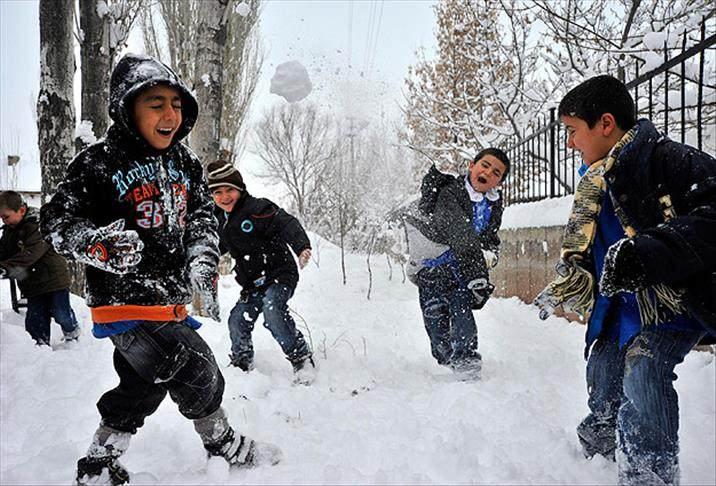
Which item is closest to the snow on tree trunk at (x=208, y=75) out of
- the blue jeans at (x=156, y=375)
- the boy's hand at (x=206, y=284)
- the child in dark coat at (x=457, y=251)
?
the child in dark coat at (x=457, y=251)

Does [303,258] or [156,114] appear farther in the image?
[303,258]

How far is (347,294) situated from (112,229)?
7.41 metres

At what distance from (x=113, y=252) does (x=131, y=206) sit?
1.08 feet

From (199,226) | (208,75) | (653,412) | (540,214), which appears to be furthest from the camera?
(208,75)

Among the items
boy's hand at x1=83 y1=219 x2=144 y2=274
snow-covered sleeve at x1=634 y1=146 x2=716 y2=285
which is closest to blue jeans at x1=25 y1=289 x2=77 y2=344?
boy's hand at x1=83 y1=219 x2=144 y2=274

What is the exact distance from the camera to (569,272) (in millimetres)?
1999

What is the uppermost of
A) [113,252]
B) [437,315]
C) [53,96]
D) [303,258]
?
[53,96]

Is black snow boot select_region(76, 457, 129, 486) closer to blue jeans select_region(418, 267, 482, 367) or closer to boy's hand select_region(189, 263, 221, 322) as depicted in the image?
boy's hand select_region(189, 263, 221, 322)

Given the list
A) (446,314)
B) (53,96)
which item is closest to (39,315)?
(53,96)

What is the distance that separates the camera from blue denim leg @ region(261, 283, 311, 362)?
370cm

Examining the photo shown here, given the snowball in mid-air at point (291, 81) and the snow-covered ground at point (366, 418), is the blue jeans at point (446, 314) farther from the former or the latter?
the snowball in mid-air at point (291, 81)

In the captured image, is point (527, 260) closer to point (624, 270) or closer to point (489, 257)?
point (489, 257)

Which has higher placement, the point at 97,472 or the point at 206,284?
the point at 206,284

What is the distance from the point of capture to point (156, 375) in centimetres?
197
